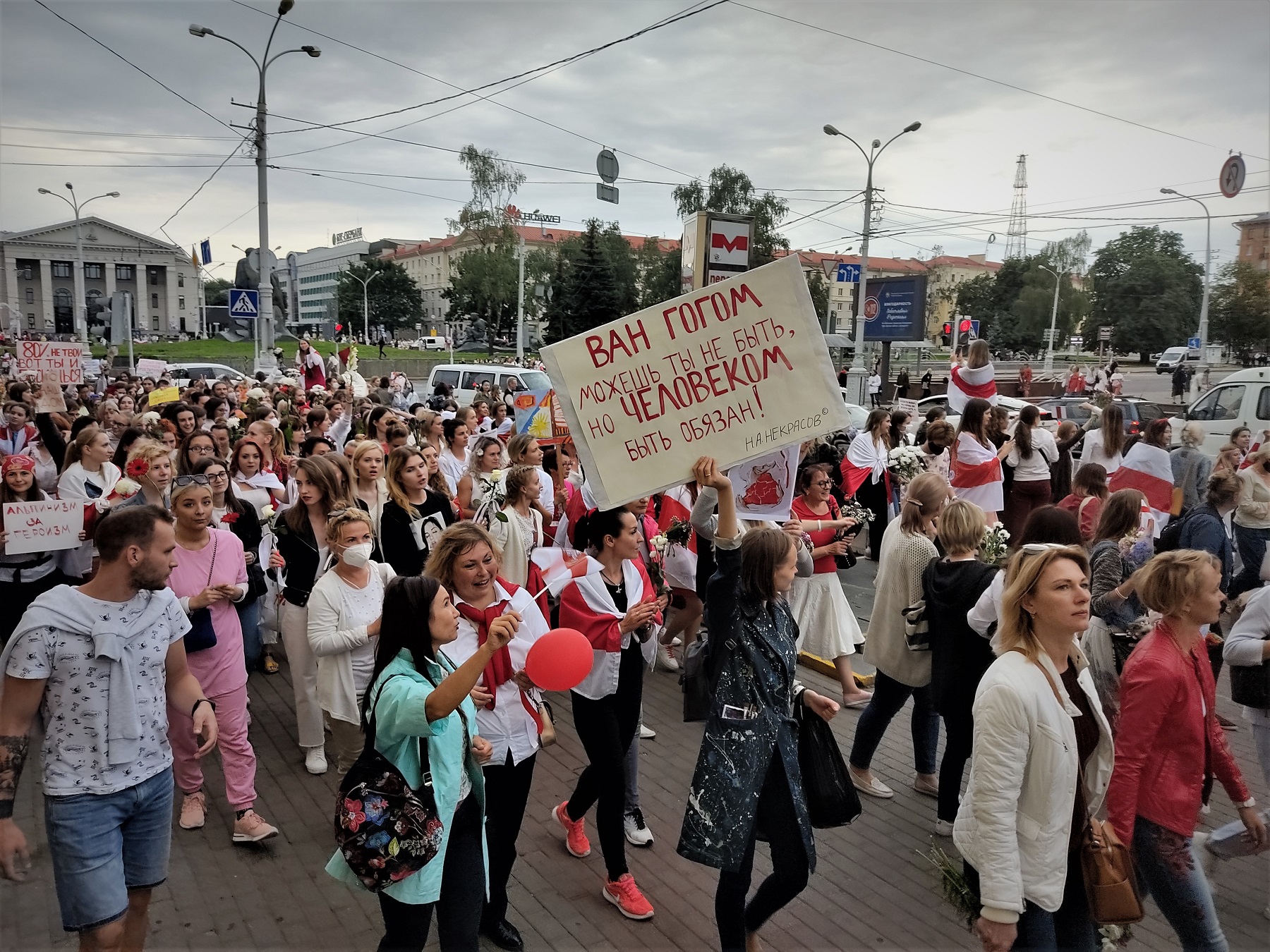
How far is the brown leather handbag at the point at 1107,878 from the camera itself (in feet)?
9.28

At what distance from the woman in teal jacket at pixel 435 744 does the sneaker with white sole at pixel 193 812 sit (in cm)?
232

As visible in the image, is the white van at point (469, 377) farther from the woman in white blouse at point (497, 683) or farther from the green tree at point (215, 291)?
the green tree at point (215, 291)

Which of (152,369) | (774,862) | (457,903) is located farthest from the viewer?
(152,369)

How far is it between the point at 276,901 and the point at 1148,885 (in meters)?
3.70

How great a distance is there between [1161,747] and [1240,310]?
187ft

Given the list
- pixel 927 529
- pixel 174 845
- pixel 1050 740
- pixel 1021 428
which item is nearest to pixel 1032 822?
pixel 1050 740

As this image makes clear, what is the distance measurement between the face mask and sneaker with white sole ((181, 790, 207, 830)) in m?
1.51

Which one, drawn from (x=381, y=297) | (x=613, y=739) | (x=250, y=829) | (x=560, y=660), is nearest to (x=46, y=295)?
(x=381, y=297)

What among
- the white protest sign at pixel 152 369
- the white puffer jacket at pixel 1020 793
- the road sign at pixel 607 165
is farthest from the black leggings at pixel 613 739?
the white protest sign at pixel 152 369

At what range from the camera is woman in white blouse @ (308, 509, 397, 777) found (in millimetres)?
4734

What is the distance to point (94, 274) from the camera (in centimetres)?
10425

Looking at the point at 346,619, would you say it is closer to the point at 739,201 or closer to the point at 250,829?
the point at 250,829

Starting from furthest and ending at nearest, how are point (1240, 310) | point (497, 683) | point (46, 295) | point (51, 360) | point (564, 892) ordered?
point (46, 295)
point (1240, 310)
point (51, 360)
point (564, 892)
point (497, 683)

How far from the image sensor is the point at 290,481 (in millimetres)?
6699
